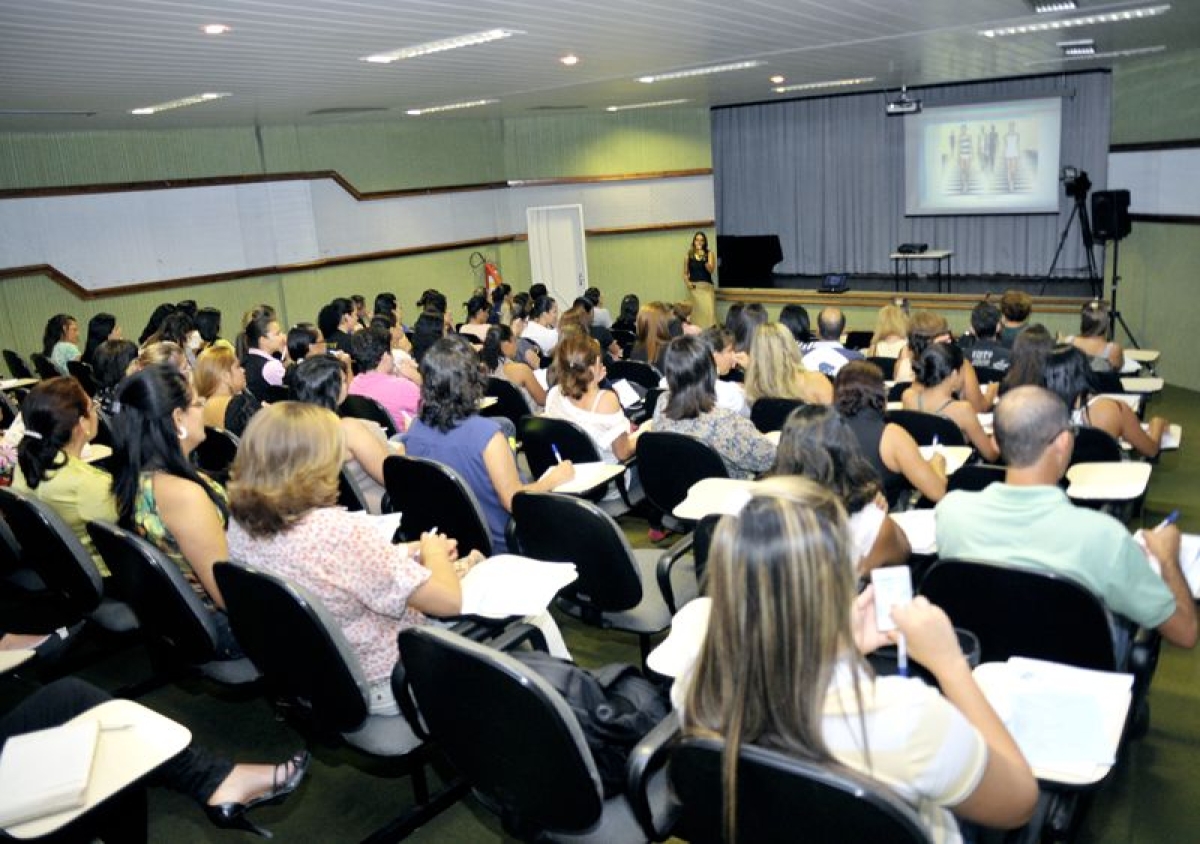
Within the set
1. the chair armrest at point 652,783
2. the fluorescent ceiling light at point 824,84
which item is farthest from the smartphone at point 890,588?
the fluorescent ceiling light at point 824,84

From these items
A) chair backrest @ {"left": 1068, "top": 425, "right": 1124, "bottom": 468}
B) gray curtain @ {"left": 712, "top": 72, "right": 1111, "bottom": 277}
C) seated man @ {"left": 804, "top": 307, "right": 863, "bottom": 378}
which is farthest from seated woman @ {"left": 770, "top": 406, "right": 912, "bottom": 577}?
gray curtain @ {"left": 712, "top": 72, "right": 1111, "bottom": 277}

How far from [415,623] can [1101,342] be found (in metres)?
4.93

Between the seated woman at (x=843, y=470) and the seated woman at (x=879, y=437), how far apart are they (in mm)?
780

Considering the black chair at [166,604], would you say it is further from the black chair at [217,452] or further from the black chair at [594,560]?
the black chair at [217,452]

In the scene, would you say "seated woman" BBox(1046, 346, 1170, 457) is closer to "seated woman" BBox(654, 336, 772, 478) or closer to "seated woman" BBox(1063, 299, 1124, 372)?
"seated woman" BBox(654, 336, 772, 478)

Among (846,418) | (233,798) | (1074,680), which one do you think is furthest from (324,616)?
(846,418)

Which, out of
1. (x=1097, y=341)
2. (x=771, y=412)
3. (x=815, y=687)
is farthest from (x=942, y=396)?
(x=815, y=687)

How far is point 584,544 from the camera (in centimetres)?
299

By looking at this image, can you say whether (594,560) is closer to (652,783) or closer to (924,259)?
(652,783)

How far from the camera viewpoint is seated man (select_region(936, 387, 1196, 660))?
7.42 feet

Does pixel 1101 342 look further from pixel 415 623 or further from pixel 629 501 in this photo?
pixel 415 623

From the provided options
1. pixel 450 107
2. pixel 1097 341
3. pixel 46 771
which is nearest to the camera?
pixel 46 771

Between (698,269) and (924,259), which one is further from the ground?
(698,269)

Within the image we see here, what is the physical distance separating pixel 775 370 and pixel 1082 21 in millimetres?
3845
